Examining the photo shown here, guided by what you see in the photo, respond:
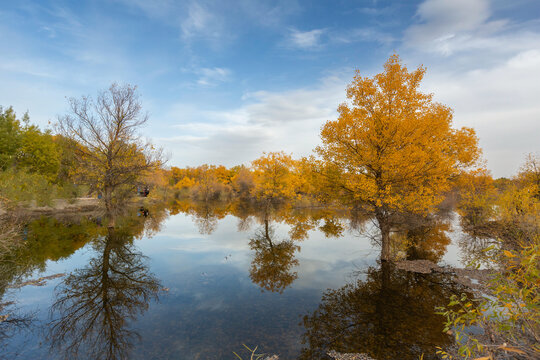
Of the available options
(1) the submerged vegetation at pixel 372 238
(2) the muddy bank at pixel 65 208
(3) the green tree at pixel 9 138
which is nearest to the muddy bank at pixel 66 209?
(2) the muddy bank at pixel 65 208

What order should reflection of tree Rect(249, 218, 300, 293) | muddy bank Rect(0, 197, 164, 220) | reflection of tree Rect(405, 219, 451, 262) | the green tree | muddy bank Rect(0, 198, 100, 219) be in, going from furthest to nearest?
the green tree → muddy bank Rect(0, 198, 100, 219) → muddy bank Rect(0, 197, 164, 220) → reflection of tree Rect(405, 219, 451, 262) → reflection of tree Rect(249, 218, 300, 293)

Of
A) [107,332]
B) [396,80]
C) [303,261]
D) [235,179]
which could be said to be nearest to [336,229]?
[303,261]

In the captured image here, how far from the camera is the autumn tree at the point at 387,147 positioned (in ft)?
44.0

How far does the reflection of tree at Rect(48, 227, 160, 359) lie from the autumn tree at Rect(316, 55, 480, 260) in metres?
12.1

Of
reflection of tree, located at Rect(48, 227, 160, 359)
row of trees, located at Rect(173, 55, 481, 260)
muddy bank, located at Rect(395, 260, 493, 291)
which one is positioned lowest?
reflection of tree, located at Rect(48, 227, 160, 359)

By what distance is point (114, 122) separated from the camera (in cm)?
2250

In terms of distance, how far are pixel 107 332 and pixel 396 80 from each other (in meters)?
18.4

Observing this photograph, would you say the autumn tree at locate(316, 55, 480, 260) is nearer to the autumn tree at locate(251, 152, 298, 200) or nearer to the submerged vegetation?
the submerged vegetation

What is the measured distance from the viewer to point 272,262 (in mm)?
16766

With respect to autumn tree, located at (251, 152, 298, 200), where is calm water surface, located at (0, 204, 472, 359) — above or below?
below

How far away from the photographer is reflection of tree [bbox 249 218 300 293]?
13555 mm

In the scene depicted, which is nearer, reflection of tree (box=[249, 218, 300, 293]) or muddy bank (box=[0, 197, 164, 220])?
reflection of tree (box=[249, 218, 300, 293])

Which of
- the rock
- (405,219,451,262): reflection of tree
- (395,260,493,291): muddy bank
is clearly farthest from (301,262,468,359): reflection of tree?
(405,219,451,262): reflection of tree

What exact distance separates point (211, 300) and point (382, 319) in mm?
7376
